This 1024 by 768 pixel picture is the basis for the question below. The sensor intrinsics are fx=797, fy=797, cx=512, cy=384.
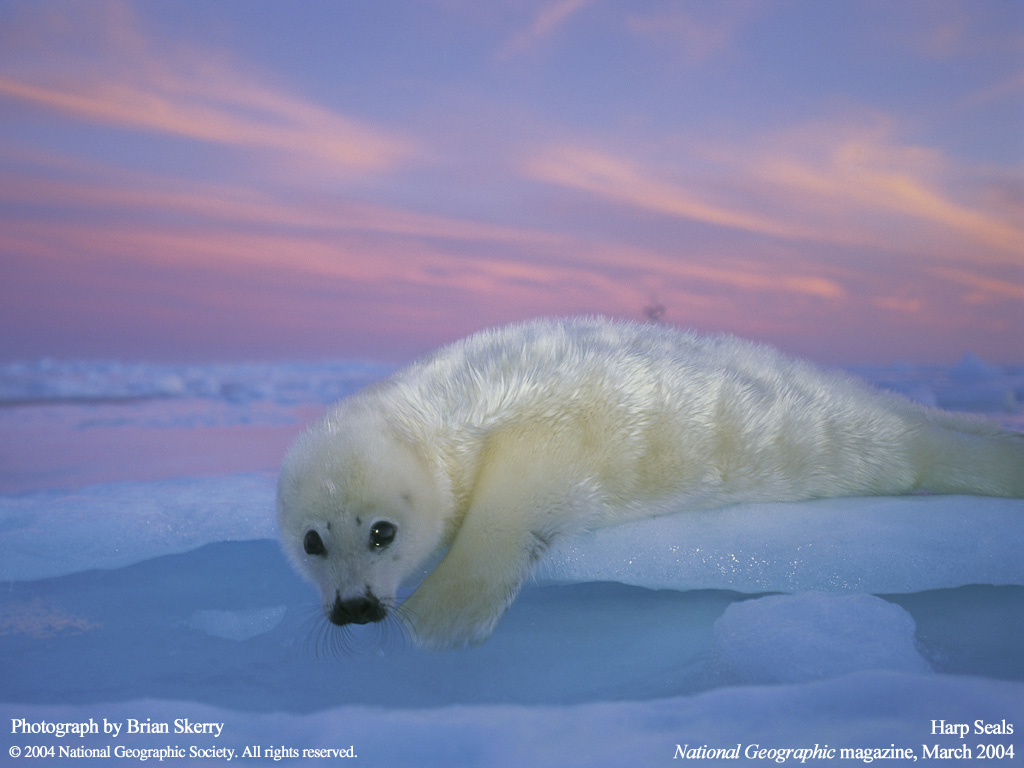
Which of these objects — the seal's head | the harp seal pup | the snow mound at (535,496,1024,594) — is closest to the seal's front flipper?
the harp seal pup

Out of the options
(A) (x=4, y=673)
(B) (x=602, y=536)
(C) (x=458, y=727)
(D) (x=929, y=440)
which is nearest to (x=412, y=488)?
(B) (x=602, y=536)

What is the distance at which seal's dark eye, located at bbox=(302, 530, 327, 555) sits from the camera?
2574mm

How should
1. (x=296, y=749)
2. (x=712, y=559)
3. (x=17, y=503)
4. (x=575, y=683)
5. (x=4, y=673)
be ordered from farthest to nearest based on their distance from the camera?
(x=17, y=503), (x=712, y=559), (x=4, y=673), (x=575, y=683), (x=296, y=749)

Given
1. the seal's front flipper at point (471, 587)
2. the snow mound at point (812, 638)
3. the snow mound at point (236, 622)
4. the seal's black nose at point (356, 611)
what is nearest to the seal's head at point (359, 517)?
the seal's black nose at point (356, 611)

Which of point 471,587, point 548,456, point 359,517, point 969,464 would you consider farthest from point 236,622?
point 969,464

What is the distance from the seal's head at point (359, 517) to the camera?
2531 mm

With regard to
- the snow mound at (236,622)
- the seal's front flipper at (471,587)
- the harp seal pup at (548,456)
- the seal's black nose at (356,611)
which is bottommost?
the snow mound at (236,622)

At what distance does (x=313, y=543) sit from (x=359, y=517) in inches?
7.3

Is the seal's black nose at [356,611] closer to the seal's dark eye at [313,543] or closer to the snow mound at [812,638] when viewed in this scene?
the seal's dark eye at [313,543]

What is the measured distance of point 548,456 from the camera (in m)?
2.67

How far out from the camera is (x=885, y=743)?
1690 millimetres

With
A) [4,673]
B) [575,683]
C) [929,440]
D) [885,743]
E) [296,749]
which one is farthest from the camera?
[929,440]

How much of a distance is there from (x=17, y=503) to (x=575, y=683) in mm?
3653

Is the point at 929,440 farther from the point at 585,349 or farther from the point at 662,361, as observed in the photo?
the point at 585,349
